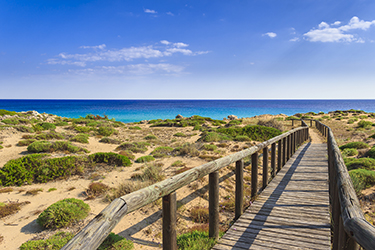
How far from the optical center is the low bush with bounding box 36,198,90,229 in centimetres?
478

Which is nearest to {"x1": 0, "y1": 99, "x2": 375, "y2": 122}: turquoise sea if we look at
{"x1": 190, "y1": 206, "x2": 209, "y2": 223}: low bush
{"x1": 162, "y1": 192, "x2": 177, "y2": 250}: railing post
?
{"x1": 190, "y1": 206, "x2": 209, "y2": 223}: low bush

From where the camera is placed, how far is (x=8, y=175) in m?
7.48

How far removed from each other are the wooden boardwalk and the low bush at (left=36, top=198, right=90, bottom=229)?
357 centimetres

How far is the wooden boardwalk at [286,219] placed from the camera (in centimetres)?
305

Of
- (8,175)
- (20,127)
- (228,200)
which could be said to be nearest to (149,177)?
(228,200)

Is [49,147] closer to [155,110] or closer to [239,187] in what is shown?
[239,187]

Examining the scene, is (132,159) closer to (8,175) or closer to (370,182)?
(8,175)

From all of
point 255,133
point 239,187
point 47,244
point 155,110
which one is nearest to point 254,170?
point 239,187

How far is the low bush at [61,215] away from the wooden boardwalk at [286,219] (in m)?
3.57

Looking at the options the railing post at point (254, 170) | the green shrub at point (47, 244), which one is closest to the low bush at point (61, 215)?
the green shrub at point (47, 244)

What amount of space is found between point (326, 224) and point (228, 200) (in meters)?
2.45

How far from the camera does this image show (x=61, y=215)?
4.86m

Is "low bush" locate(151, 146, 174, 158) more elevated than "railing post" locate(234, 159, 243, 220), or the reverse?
"railing post" locate(234, 159, 243, 220)

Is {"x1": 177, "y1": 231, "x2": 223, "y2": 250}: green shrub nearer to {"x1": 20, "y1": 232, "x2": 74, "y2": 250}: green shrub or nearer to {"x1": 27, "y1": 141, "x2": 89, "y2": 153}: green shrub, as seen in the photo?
{"x1": 20, "y1": 232, "x2": 74, "y2": 250}: green shrub
